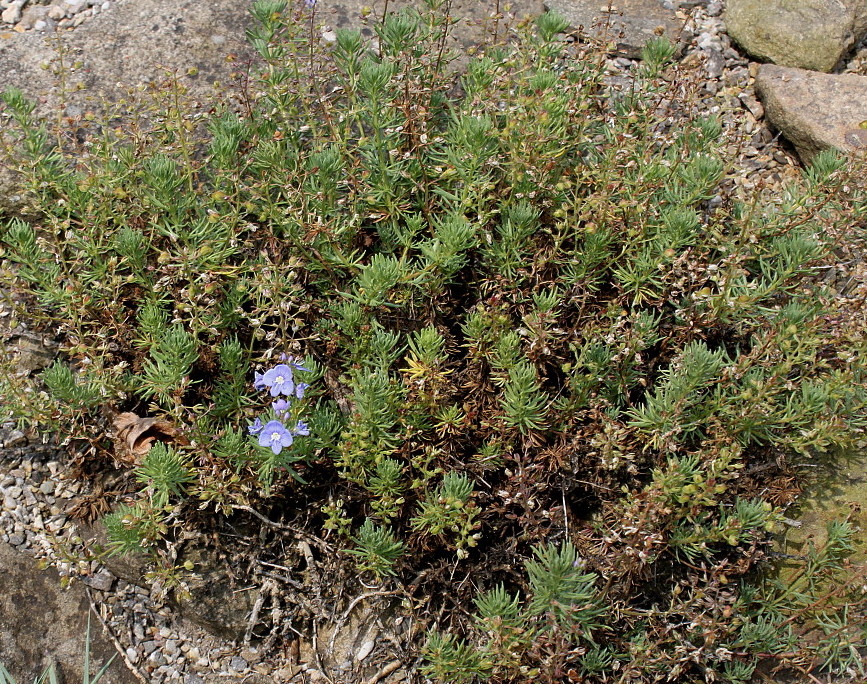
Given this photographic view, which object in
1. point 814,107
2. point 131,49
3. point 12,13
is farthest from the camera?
point 12,13

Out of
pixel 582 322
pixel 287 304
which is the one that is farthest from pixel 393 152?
pixel 582 322

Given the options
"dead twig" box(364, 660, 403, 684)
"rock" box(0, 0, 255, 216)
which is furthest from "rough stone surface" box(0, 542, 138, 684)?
"rock" box(0, 0, 255, 216)

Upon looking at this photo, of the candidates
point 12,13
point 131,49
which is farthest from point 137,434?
point 12,13

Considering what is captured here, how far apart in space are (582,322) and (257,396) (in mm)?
1767

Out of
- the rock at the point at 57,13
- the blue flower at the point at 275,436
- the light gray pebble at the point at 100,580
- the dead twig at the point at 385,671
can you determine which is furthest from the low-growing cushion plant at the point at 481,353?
the rock at the point at 57,13

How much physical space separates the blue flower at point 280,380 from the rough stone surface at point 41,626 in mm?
1558

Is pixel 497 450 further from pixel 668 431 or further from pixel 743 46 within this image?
pixel 743 46

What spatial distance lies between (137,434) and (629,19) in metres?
4.61

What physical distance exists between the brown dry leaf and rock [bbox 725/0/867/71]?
484 centimetres

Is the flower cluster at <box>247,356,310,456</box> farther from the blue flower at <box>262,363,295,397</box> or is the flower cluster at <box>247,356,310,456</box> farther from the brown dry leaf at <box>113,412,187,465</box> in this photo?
the brown dry leaf at <box>113,412,187,465</box>

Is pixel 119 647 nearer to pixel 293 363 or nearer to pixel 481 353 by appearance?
pixel 293 363

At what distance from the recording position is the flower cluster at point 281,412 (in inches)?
135

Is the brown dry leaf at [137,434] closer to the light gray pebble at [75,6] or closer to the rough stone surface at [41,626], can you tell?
the rough stone surface at [41,626]

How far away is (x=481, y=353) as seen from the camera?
404 centimetres
